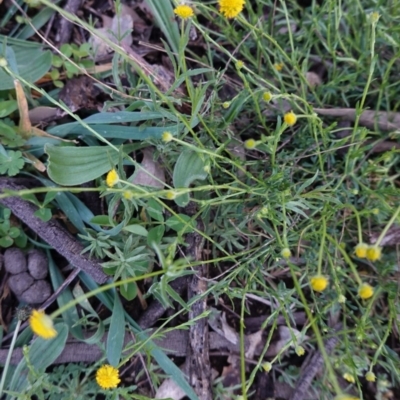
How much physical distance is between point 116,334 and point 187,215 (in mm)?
409

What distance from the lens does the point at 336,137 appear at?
1533 millimetres

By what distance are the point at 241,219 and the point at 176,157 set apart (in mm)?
267

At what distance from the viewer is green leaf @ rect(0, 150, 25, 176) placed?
1349 millimetres

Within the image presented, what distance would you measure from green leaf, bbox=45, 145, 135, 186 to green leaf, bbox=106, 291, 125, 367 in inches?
14.9

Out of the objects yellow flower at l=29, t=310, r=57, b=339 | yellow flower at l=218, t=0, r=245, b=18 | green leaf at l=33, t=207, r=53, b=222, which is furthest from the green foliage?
yellow flower at l=218, t=0, r=245, b=18

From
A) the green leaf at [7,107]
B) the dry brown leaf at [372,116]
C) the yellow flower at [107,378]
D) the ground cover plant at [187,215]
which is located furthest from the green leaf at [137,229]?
the dry brown leaf at [372,116]

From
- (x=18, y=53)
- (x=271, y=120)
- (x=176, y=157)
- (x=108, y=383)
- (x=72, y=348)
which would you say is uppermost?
(x=18, y=53)

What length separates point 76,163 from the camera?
1.33 m

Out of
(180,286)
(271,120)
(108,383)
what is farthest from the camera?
(271,120)

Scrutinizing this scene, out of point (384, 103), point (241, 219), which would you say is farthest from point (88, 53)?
point (384, 103)

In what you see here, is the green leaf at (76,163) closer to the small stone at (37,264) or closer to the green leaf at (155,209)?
the green leaf at (155,209)

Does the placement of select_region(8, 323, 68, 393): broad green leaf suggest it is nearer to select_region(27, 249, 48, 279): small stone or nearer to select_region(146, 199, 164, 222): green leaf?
select_region(27, 249, 48, 279): small stone

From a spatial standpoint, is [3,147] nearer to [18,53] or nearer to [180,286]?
[18,53]

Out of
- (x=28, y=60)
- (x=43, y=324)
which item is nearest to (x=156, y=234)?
(x=43, y=324)
